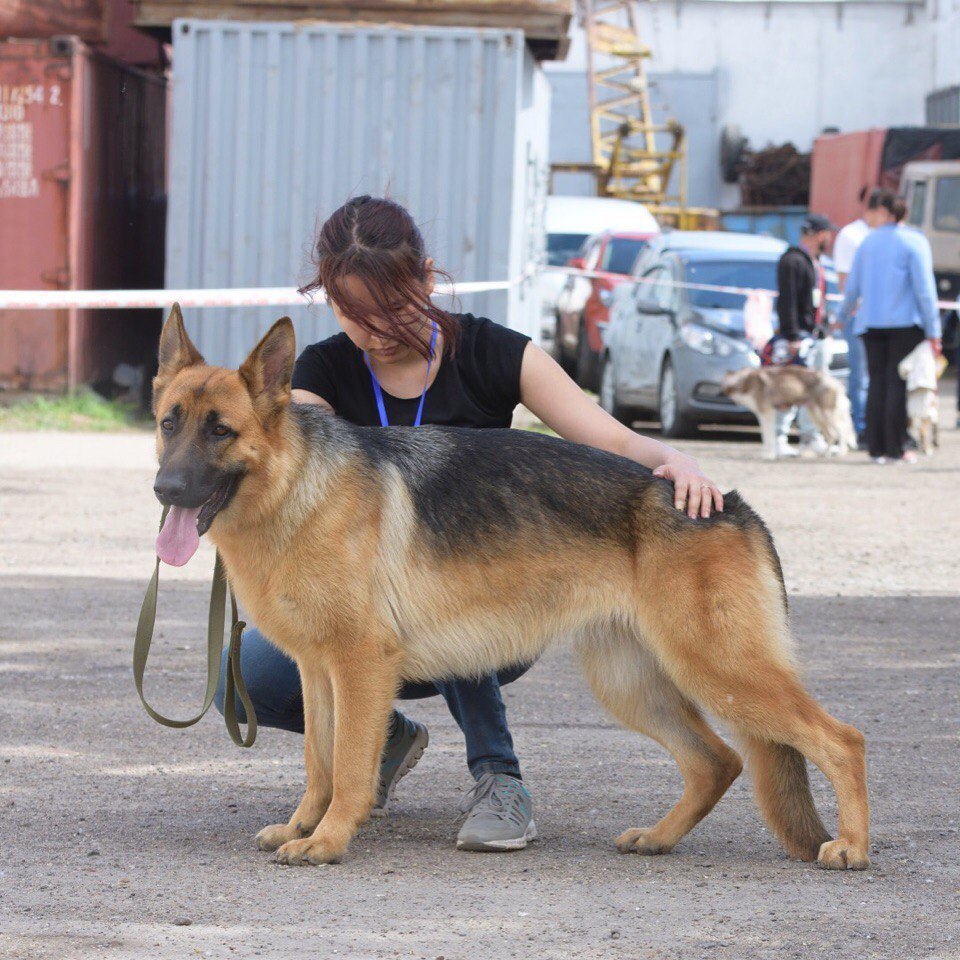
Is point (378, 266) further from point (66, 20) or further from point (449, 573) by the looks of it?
point (66, 20)

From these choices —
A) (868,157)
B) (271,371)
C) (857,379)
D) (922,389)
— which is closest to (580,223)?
(857,379)

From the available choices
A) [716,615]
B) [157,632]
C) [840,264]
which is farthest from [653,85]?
[716,615]

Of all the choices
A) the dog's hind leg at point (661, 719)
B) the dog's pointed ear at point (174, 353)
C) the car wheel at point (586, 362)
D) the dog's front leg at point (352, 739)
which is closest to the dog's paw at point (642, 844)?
the dog's hind leg at point (661, 719)

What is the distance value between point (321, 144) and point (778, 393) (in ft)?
15.5

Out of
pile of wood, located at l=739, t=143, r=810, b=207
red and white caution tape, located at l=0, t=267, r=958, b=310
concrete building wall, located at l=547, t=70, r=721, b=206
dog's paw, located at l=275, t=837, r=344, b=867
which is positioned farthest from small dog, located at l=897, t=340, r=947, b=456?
concrete building wall, located at l=547, t=70, r=721, b=206

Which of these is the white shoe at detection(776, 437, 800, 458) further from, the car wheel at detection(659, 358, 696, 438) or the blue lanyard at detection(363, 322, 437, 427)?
the blue lanyard at detection(363, 322, 437, 427)

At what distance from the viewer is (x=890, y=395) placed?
45.8 ft

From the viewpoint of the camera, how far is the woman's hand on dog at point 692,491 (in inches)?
161

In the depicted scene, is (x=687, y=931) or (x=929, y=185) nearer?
(x=687, y=931)

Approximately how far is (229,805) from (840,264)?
13075mm

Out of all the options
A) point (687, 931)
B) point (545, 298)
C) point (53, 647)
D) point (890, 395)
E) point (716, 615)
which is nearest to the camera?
A: point (687, 931)

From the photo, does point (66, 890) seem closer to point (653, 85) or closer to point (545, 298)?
point (545, 298)

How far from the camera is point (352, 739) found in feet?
13.3

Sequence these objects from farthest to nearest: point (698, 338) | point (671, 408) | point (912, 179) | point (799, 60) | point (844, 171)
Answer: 1. point (799, 60)
2. point (844, 171)
3. point (912, 179)
4. point (671, 408)
5. point (698, 338)
